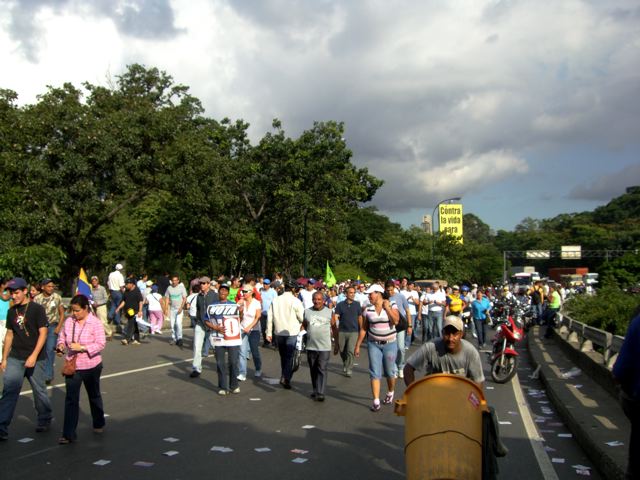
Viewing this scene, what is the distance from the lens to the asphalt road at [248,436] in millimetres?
6525

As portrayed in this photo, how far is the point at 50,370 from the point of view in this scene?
1134 centimetres

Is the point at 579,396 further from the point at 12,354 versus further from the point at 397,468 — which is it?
the point at 12,354

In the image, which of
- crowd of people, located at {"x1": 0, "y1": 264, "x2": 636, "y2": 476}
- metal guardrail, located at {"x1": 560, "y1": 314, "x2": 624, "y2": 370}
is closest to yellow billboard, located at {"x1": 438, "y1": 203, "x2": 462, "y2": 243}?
crowd of people, located at {"x1": 0, "y1": 264, "x2": 636, "y2": 476}

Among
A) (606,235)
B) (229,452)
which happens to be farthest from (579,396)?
(606,235)

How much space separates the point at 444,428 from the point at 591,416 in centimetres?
456

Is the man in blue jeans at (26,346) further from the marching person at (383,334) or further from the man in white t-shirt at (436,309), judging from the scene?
the man in white t-shirt at (436,309)

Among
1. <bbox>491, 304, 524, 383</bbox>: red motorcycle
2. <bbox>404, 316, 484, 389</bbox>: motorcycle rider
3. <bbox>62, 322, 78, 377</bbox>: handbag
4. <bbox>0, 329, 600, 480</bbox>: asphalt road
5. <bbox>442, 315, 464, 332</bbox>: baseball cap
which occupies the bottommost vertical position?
<bbox>0, 329, 600, 480</bbox>: asphalt road

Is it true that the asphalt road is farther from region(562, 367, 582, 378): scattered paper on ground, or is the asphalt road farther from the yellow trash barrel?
the yellow trash barrel

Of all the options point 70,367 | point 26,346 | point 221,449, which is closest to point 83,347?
point 70,367

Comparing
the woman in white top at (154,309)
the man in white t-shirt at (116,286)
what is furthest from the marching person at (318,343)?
the man in white t-shirt at (116,286)

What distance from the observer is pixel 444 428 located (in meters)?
4.67

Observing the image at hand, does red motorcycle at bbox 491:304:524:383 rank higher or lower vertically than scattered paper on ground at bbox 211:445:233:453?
higher

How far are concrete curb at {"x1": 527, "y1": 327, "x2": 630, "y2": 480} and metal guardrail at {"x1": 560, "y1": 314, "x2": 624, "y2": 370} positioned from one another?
1.58 feet

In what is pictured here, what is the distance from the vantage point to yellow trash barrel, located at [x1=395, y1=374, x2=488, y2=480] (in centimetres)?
459
